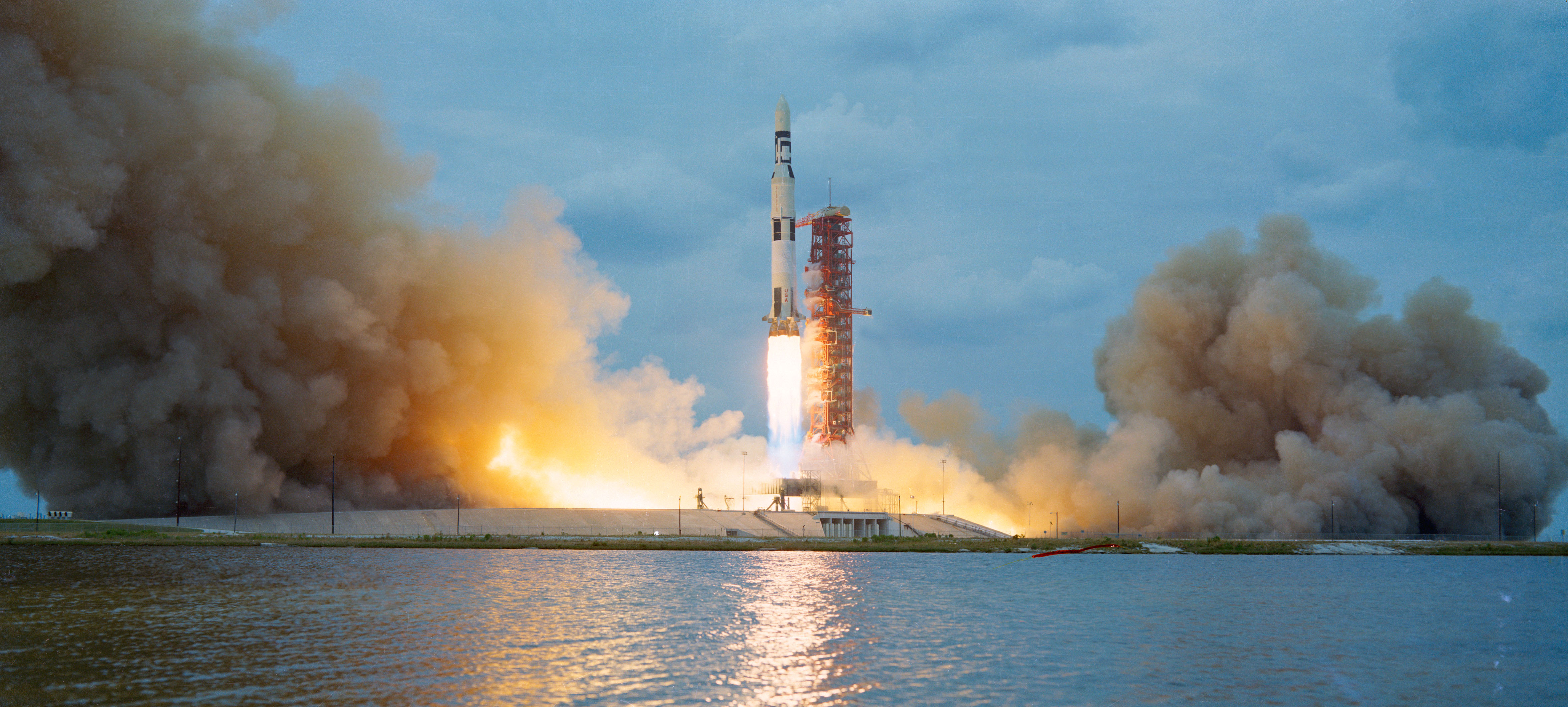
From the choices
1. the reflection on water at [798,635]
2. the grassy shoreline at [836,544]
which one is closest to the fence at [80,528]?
the grassy shoreline at [836,544]

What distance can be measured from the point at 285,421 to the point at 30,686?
214ft

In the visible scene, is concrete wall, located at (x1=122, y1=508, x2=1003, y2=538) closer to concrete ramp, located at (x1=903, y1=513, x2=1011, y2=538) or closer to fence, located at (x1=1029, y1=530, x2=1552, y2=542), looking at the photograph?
concrete ramp, located at (x1=903, y1=513, x2=1011, y2=538)

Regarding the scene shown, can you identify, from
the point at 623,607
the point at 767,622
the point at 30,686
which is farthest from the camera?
the point at 623,607

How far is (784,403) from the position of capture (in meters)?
114

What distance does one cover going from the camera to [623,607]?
53594 mm

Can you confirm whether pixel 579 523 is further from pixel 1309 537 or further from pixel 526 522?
pixel 1309 537

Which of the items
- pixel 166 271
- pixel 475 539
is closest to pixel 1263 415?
pixel 475 539

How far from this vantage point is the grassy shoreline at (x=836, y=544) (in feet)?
289

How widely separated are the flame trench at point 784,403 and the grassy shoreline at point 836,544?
32.1ft

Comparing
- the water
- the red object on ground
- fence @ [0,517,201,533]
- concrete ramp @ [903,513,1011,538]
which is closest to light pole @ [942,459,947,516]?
concrete ramp @ [903,513,1011,538]

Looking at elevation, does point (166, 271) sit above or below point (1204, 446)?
above

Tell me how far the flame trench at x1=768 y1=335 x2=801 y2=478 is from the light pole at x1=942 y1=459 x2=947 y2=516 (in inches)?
605

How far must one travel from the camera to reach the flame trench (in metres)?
111

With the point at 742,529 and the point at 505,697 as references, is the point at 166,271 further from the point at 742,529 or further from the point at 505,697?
the point at 505,697
